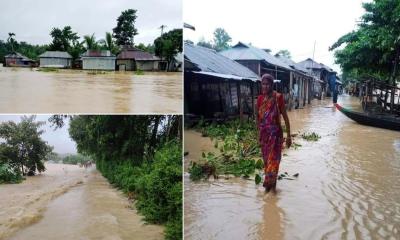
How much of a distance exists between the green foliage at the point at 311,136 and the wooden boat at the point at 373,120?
0.99 m

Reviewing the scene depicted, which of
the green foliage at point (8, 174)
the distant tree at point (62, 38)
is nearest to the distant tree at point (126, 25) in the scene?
the distant tree at point (62, 38)

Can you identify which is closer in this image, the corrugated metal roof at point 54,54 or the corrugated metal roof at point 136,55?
the corrugated metal roof at point 54,54

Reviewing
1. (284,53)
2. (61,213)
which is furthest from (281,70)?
(61,213)

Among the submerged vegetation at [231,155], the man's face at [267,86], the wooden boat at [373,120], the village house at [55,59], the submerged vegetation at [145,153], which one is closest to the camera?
the man's face at [267,86]

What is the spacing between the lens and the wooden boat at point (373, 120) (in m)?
4.26

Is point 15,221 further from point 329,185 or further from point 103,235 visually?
point 329,185

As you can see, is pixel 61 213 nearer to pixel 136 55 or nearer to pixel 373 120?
pixel 136 55

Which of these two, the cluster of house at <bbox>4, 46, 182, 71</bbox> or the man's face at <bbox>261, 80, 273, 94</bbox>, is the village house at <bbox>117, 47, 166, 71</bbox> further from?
the man's face at <bbox>261, 80, 273, 94</bbox>

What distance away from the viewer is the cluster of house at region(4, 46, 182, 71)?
2.73 meters

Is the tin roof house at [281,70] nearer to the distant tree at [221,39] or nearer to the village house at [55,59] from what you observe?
the distant tree at [221,39]

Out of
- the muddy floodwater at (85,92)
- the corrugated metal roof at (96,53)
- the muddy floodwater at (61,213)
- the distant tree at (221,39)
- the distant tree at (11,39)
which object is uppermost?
the distant tree at (221,39)

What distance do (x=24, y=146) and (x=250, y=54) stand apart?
2.00m

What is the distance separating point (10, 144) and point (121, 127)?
1.36 metres

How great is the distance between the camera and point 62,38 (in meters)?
2.58
